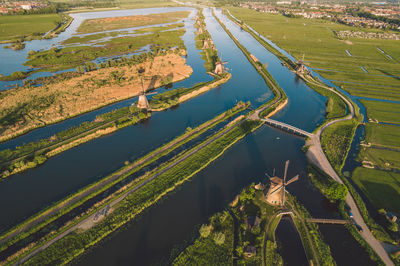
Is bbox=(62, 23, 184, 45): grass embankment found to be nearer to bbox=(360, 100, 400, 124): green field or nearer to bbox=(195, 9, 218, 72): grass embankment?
bbox=(195, 9, 218, 72): grass embankment

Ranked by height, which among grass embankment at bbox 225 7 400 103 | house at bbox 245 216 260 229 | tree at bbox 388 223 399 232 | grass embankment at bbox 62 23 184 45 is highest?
grass embankment at bbox 62 23 184 45

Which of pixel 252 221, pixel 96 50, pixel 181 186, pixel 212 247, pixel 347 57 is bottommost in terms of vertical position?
pixel 212 247

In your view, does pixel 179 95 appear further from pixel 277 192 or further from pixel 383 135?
pixel 383 135

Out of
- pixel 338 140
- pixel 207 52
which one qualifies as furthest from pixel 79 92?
pixel 338 140

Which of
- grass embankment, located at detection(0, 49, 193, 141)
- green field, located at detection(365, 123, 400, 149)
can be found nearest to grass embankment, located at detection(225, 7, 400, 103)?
green field, located at detection(365, 123, 400, 149)

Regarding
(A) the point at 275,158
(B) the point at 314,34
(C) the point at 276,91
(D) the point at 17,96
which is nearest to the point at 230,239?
(A) the point at 275,158

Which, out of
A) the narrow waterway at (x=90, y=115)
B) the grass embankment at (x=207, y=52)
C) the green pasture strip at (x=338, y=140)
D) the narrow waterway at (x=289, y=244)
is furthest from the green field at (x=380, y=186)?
the grass embankment at (x=207, y=52)
